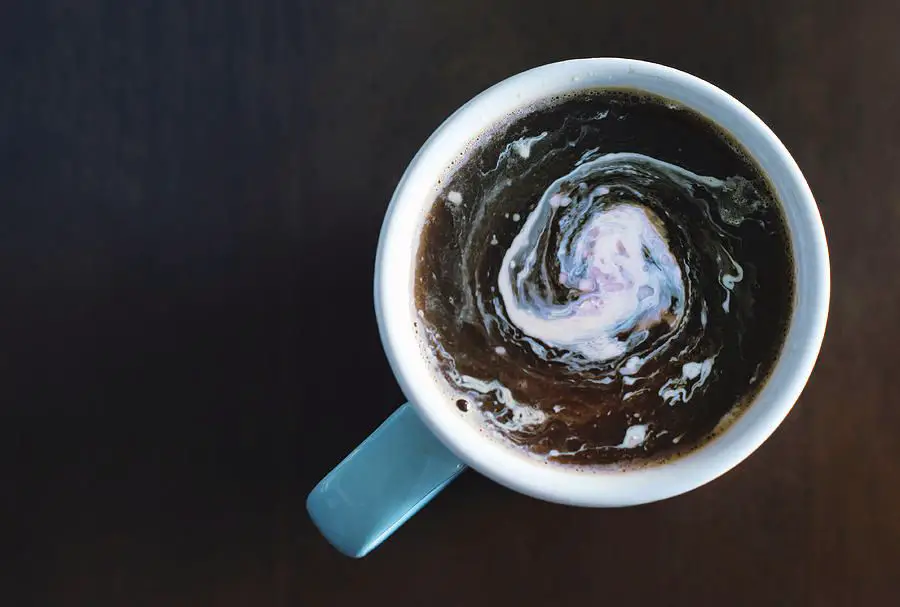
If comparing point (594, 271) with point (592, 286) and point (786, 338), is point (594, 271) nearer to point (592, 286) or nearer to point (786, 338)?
point (592, 286)

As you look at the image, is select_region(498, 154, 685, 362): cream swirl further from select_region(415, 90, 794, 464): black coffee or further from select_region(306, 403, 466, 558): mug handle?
select_region(306, 403, 466, 558): mug handle

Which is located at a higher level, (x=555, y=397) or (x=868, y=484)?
(x=555, y=397)

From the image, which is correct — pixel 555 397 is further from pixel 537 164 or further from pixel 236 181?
pixel 236 181

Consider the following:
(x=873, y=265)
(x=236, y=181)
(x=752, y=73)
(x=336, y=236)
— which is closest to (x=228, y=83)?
(x=236, y=181)

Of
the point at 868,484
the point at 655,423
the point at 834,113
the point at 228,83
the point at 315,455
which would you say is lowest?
the point at 868,484

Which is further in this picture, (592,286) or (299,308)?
(299,308)

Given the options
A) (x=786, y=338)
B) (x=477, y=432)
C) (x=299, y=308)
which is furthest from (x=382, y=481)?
(x=786, y=338)

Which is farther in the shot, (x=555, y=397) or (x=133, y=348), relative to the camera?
(x=133, y=348)

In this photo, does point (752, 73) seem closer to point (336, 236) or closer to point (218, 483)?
point (336, 236)
